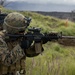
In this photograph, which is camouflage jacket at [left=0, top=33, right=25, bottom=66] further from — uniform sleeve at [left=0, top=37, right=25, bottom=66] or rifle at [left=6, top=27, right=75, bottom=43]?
rifle at [left=6, top=27, right=75, bottom=43]

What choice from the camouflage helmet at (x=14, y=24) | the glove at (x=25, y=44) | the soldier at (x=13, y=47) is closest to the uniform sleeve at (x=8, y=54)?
the soldier at (x=13, y=47)

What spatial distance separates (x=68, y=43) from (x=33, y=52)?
997cm

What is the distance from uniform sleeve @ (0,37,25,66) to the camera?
15.8ft

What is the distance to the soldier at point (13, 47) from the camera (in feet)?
15.8

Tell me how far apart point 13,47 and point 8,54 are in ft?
0.84

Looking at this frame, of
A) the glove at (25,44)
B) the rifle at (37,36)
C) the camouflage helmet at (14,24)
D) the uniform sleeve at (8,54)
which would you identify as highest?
the camouflage helmet at (14,24)

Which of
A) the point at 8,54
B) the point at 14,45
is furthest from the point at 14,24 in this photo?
the point at 8,54

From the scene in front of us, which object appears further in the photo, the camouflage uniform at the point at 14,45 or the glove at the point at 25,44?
the glove at the point at 25,44

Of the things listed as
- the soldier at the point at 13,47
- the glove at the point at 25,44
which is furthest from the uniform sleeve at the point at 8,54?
the glove at the point at 25,44

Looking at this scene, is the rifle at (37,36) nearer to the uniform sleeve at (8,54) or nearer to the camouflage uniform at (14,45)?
the camouflage uniform at (14,45)

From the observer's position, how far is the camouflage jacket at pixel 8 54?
4.80 metres

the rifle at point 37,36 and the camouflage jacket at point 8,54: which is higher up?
the rifle at point 37,36

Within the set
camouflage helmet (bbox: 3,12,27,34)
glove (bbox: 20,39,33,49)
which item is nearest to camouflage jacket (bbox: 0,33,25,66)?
glove (bbox: 20,39,33,49)

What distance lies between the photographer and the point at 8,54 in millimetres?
4809
